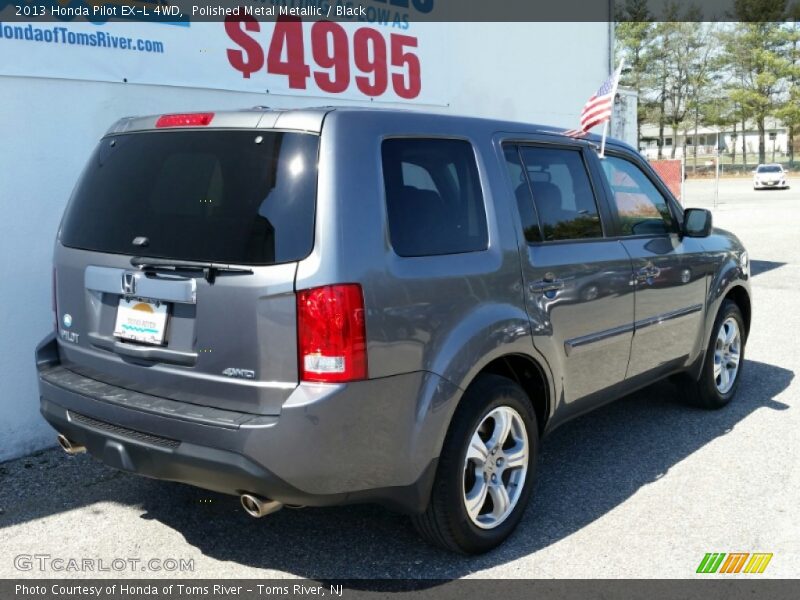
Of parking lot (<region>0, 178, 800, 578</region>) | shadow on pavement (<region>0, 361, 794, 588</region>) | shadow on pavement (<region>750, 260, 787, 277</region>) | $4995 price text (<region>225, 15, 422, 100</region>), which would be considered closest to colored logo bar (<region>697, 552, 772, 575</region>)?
parking lot (<region>0, 178, 800, 578</region>)

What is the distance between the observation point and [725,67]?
59.6 meters

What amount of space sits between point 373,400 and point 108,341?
3.89 feet

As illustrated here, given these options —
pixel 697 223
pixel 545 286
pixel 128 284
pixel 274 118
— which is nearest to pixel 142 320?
→ pixel 128 284

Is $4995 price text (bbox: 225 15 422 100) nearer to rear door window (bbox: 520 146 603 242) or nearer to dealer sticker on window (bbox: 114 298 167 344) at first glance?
rear door window (bbox: 520 146 603 242)

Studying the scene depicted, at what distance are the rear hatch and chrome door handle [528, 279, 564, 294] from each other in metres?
1.27

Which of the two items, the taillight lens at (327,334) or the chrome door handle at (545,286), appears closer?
the taillight lens at (327,334)

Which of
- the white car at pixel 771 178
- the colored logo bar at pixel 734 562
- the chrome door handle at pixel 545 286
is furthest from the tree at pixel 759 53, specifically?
the colored logo bar at pixel 734 562

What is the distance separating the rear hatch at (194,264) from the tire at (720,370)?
3477 mm

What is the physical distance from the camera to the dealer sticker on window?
10.2ft

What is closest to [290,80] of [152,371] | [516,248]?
[516,248]

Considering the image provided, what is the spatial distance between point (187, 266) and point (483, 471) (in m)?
1.53

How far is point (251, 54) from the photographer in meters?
6.06

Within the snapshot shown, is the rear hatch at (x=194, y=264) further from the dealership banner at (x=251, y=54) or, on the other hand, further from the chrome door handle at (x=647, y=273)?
the chrome door handle at (x=647, y=273)

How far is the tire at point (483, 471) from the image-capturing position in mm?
3295
